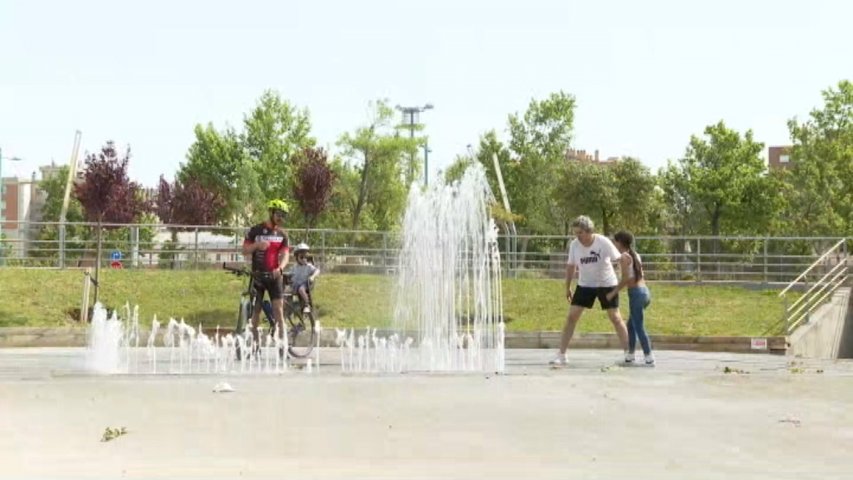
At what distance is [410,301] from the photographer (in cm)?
1409

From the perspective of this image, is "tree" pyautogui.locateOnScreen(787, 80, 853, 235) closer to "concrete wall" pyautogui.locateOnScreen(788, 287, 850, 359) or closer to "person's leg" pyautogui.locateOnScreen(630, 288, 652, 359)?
"concrete wall" pyautogui.locateOnScreen(788, 287, 850, 359)

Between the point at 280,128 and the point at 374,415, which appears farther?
the point at 280,128

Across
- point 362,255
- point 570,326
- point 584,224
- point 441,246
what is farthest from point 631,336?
point 362,255

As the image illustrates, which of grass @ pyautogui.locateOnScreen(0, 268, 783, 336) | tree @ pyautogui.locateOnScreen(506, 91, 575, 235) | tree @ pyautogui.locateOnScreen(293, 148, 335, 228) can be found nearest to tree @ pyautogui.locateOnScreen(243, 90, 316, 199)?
tree @ pyautogui.locateOnScreen(506, 91, 575, 235)

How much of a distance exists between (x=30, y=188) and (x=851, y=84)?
4975 inches

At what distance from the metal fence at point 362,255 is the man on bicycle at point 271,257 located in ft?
46.2

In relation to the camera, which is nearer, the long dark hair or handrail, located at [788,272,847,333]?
the long dark hair

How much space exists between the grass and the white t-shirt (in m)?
6.06

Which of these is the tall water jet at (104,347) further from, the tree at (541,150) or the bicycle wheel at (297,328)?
the tree at (541,150)

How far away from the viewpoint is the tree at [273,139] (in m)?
54.3

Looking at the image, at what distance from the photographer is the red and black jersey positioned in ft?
40.5

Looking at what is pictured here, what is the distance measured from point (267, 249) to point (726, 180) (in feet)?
122

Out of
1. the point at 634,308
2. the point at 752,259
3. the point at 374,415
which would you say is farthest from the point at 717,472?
the point at 752,259

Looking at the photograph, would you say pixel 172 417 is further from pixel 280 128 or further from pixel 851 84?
pixel 280 128
